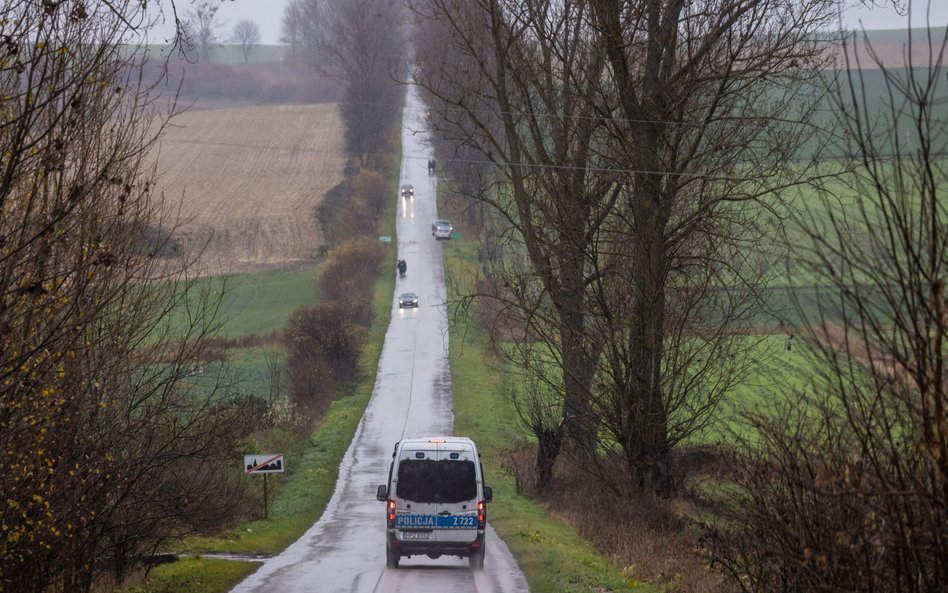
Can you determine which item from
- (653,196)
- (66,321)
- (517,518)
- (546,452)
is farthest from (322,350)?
(66,321)

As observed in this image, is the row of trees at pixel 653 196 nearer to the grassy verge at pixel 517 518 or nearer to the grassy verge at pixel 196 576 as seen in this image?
the grassy verge at pixel 517 518

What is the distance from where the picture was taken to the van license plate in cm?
2159

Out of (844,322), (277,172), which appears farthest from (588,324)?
(277,172)

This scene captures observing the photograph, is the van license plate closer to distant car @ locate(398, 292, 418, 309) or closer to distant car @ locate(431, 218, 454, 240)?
distant car @ locate(398, 292, 418, 309)

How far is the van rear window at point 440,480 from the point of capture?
70.9 feet

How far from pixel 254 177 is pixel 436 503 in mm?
93013

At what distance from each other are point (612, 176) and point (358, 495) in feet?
50.2

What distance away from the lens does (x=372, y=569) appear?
22516mm

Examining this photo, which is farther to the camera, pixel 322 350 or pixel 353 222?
pixel 353 222

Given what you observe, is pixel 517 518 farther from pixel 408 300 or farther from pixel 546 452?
pixel 408 300

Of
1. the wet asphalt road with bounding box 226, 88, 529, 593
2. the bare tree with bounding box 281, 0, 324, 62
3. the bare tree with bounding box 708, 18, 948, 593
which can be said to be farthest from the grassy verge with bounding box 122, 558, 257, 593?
the bare tree with bounding box 281, 0, 324, 62

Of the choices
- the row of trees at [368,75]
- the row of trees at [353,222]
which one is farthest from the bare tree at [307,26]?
the row of trees at [368,75]

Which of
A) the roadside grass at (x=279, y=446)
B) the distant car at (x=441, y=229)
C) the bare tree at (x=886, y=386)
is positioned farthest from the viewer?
the distant car at (x=441, y=229)

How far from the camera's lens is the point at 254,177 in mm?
111062
